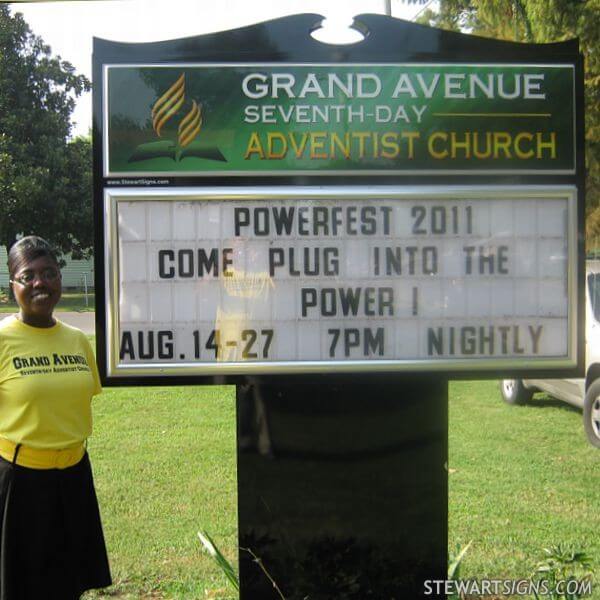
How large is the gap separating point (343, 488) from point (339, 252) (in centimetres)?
125

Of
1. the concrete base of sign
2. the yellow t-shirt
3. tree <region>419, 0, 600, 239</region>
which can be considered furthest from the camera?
tree <region>419, 0, 600, 239</region>

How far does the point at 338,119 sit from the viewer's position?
12.1ft

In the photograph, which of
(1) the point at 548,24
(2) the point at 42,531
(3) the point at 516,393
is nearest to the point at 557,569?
(2) the point at 42,531

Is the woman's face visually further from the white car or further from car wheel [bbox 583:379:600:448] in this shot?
car wheel [bbox 583:379:600:448]

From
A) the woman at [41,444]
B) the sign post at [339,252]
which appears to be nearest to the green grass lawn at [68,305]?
the sign post at [339,252]

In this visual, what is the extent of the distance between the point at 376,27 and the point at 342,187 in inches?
33.4

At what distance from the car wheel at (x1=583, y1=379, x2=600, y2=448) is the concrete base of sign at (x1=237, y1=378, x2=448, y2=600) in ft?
13.8

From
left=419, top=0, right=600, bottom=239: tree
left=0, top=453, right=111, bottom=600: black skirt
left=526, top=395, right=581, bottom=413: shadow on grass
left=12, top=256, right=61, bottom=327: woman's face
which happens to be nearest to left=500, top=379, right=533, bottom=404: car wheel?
left=526, top=395, right=581, bottom=413: shadow on grass

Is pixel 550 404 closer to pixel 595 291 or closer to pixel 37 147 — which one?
pixel 595 291

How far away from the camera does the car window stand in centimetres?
746

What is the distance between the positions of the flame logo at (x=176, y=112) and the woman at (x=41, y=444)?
34.3 inches

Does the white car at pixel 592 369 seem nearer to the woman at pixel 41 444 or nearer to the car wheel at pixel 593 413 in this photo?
the car wheel at pixel 593 413

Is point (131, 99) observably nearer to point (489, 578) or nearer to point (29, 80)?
point (489, 578)

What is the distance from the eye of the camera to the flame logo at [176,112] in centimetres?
362
